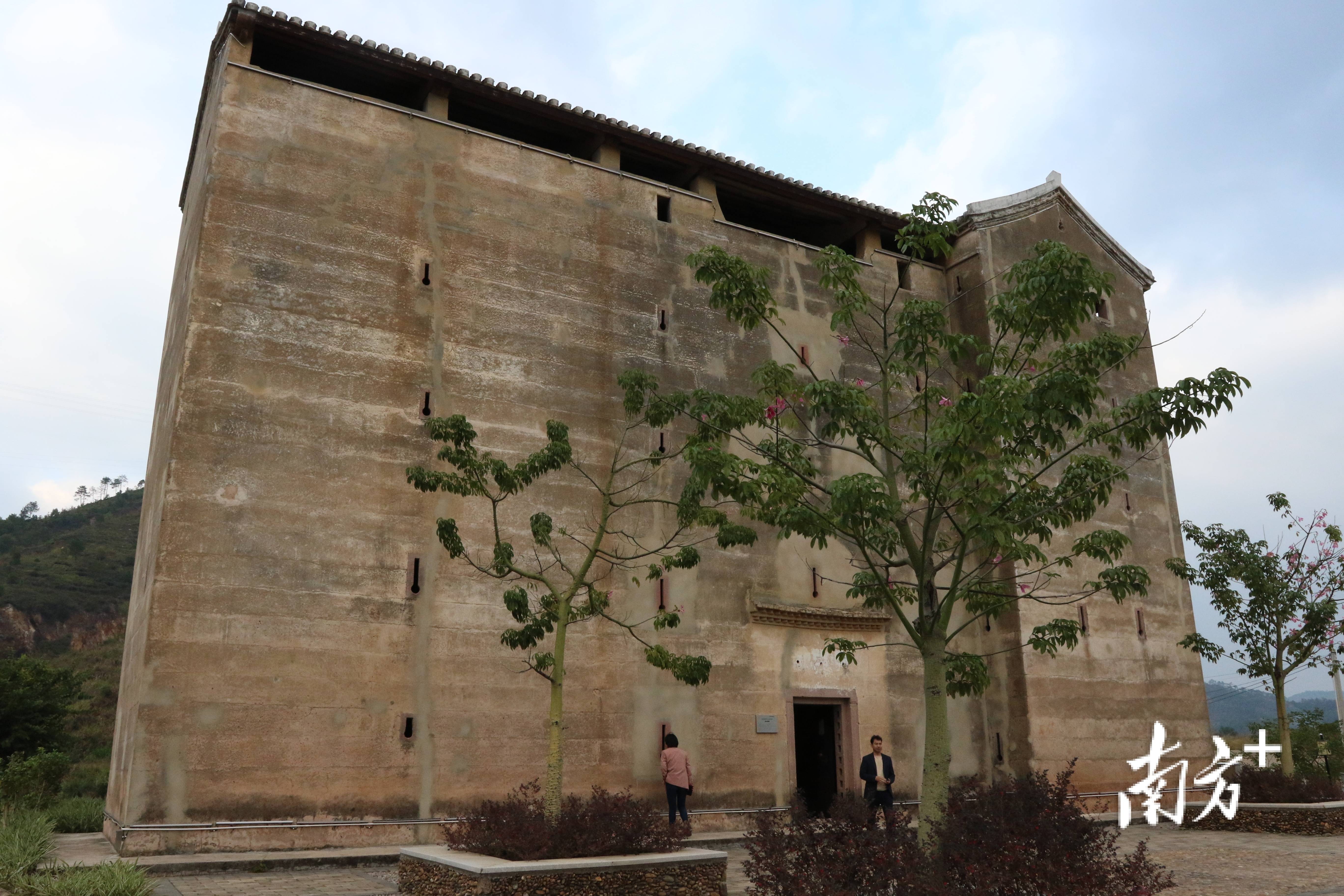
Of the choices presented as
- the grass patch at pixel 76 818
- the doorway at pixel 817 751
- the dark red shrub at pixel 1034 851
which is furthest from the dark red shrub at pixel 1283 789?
the grass patch at pixel 76 818

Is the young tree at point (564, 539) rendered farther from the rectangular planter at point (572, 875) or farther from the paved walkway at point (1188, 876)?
the paved walkway at point (1188, 876)

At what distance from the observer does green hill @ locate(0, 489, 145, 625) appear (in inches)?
1889

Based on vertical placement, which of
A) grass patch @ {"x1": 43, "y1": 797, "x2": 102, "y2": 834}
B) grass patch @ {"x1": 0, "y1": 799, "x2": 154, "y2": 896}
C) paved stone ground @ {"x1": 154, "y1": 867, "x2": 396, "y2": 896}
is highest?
grass patch @ {"x1": 0, "y1": 799, "x2": 154, "y2": 896}

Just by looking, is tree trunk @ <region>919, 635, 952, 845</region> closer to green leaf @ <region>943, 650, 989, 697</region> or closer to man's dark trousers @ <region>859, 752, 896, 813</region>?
green leaf @ <region>943, 650, 989, 697</region>

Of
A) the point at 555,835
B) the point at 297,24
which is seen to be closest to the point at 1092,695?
the point at 555,835

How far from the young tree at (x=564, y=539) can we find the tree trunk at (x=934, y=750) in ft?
8.51

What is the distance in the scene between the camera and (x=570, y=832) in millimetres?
8781

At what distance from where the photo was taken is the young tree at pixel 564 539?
34.1ft

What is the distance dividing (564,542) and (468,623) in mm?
1844

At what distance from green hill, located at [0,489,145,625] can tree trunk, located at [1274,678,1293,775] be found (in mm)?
39246

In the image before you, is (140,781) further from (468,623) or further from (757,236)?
(757,236)

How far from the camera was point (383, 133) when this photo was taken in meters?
14.9

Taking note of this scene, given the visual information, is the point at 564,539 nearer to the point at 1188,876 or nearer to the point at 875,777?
the point at 875,777

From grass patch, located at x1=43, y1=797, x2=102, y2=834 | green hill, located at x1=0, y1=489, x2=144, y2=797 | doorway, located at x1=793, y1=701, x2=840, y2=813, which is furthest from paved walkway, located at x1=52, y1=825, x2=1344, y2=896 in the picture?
green hill, located at x1=0, y1=489, x2=144, y2=797
